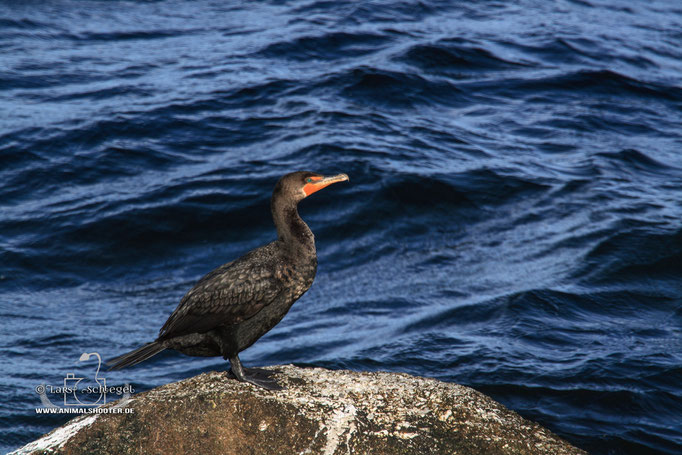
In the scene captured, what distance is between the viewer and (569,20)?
2309cm

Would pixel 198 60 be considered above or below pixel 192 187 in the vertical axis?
above

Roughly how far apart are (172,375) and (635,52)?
16380 mm

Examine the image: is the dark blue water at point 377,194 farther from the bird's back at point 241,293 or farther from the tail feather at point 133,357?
the bird's back at point 241,293

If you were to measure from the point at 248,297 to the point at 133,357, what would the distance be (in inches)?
36.2

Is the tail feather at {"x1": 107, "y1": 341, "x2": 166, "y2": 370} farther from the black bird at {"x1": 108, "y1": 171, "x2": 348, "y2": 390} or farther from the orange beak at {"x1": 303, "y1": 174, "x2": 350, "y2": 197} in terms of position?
the orange beak at {"x1": 303, "y1": 174, "x2": 350, "y2": 197}

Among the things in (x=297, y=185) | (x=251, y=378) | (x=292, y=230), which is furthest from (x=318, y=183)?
(x=251, y=378)

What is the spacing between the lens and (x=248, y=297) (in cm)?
530

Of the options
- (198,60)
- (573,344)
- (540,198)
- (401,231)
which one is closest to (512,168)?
(540,198)

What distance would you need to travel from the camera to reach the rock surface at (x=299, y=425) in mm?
4797

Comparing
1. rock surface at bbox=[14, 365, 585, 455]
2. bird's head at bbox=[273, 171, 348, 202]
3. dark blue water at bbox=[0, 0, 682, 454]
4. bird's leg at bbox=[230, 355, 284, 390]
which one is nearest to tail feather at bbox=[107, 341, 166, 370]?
rock surface at bbox=[14, 365, 585, 455]

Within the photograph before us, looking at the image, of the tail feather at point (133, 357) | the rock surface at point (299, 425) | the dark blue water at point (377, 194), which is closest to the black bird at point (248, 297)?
the tail feather at point (133, 357)

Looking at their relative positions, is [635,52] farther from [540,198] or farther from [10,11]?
[10,11]

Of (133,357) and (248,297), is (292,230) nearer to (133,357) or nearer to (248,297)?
(248,297)

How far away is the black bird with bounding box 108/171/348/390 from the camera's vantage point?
17.4ft
